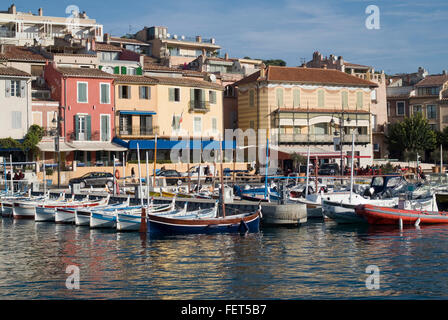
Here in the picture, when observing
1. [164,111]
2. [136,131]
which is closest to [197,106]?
[164,111]

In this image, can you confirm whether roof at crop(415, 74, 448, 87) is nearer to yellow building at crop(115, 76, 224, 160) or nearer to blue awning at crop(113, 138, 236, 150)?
yellow building at crop(115, 76, 224, 160)

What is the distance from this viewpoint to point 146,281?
2058 cm

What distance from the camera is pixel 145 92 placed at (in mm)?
63125

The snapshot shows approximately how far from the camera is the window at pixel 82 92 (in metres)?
59.5

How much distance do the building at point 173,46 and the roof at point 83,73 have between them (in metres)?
17.1

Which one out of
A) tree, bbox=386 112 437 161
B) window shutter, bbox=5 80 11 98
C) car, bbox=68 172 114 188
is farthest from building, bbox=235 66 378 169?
window shutter, bbox=5 80 11 98

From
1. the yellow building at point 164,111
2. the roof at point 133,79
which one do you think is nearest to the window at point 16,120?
the yellow building at point 164,111

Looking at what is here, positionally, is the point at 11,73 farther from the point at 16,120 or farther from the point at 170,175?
the point at 170,175

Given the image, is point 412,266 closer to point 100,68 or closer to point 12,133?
point 12,133

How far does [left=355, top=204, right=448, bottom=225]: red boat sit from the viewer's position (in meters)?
33.0

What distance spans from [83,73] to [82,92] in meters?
1.68

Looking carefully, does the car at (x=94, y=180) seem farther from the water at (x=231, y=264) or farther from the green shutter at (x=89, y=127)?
the water at (x=231, y=264)

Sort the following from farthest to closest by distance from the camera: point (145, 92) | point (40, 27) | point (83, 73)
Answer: point (40, 27) → point (145, 92) → point (83, 73)
